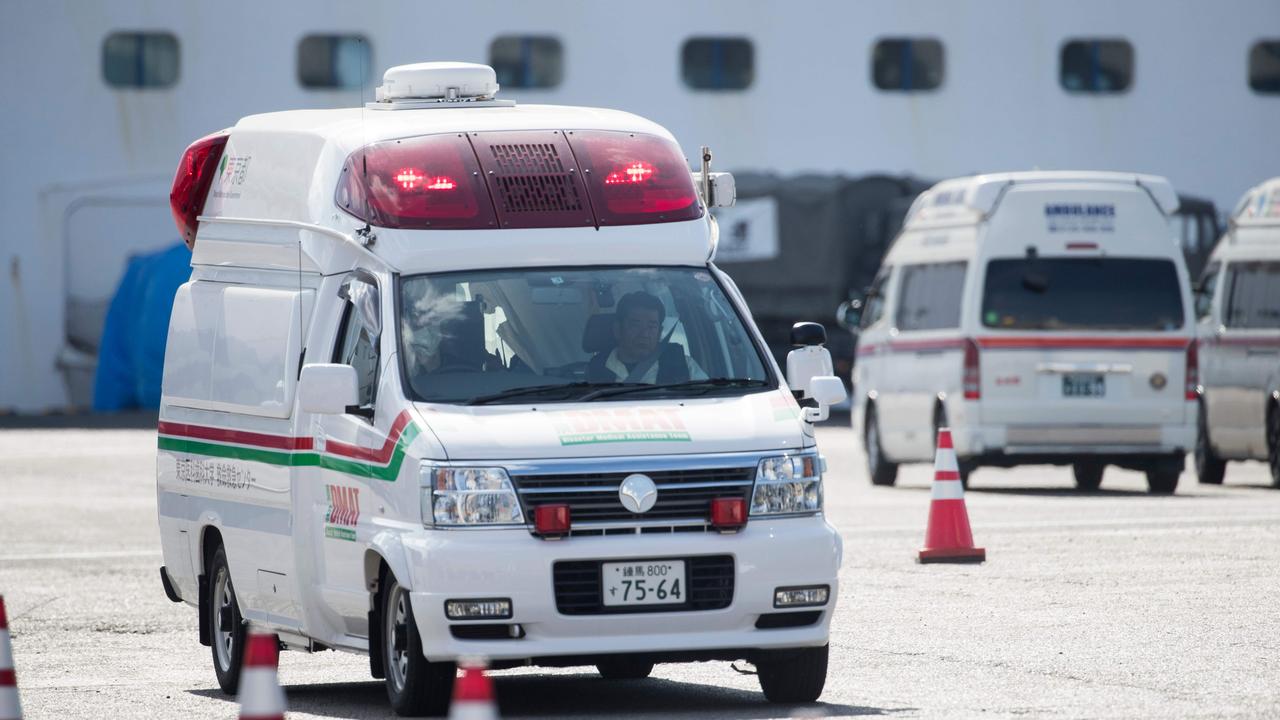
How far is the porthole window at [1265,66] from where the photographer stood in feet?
135

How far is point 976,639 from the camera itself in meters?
12.0

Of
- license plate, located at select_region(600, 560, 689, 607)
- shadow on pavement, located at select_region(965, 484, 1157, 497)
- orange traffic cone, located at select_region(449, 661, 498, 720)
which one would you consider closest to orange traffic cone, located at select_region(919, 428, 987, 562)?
license plate, located at select_region(600, 560, 689, 607)

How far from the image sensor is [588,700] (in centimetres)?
1046

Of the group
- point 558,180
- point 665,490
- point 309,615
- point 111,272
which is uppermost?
point 558,180

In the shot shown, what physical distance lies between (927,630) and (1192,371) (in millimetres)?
10124

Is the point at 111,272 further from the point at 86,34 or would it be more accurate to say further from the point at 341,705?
the point at 341,705

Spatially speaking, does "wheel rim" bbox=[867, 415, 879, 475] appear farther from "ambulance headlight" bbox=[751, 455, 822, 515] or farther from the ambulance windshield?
"ambulance headlight" bbox=[751, 455, 822, 515]

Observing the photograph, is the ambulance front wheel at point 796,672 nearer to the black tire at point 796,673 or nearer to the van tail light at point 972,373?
the black tire at point 796,673

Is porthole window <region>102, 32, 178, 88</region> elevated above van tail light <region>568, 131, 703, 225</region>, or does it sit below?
below

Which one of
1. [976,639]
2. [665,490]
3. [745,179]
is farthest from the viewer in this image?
[745,179]

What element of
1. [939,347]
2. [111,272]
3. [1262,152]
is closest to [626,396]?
[939,347]

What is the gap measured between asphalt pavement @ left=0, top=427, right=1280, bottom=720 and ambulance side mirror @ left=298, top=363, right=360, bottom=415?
3.96 feet

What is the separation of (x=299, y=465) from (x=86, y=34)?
29845mm

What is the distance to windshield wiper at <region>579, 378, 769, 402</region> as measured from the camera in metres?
9.93
